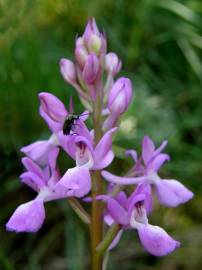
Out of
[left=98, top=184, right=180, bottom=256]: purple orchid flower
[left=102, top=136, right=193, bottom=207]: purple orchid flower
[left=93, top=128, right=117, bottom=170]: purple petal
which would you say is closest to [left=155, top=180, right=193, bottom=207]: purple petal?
[left=102, top=136, right=193, bottom=207]: purple orchid flower

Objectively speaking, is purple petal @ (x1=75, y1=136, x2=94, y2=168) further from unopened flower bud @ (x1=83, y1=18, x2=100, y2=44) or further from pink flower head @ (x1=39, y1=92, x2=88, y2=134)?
unopened flower bud @ (x1=83, y1=18, x2=100, y2=44)

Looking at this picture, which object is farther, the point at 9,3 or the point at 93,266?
the point at 9,3

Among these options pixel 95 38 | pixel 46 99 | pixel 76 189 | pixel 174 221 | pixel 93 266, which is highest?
pixel 95 38

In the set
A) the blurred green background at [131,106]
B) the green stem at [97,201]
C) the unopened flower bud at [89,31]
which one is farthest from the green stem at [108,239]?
the blurred green background at [131,106]

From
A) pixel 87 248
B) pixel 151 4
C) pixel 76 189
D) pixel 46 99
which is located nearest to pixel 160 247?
pixel 76 189

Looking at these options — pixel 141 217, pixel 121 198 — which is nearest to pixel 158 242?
pixel 141 217

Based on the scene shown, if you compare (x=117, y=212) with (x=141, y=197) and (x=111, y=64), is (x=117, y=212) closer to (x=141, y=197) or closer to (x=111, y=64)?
(x=141, y=197)

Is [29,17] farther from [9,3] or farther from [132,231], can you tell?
[132,231]
